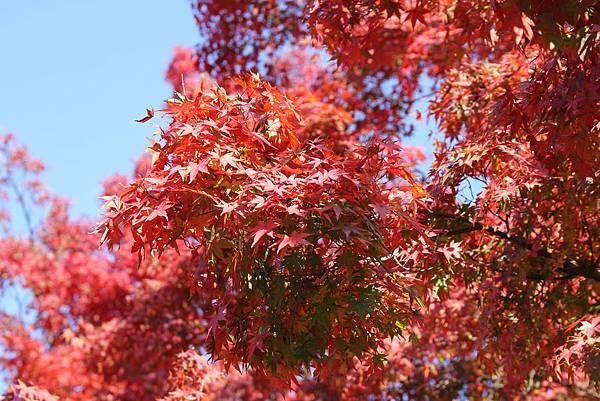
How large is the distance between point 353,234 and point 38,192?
1992cm

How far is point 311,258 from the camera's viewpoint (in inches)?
175

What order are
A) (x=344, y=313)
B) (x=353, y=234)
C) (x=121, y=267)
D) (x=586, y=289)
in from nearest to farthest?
(x=353, y=234) < (x=344, y=313) < (x=586, y=289) < (x=121, y=267)

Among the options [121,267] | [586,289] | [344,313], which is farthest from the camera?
[121,267]

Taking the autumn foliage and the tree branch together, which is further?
the tree branch

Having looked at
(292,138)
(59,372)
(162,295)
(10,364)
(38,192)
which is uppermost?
(38,192)

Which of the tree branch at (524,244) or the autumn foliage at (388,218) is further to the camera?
the tree branch at (524,244)

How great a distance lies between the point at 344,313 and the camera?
4500mm

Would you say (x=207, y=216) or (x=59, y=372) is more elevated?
(x=59, y=372)

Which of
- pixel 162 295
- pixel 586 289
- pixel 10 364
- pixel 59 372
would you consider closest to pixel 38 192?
pixel 10 364

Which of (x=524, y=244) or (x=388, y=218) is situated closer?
(x=388, y=218)

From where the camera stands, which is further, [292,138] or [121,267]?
[121,267]

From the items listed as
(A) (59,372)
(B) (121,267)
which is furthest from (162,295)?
(A) (59,372)

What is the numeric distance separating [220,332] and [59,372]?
11.6m

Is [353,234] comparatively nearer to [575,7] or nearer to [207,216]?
[207,216]
